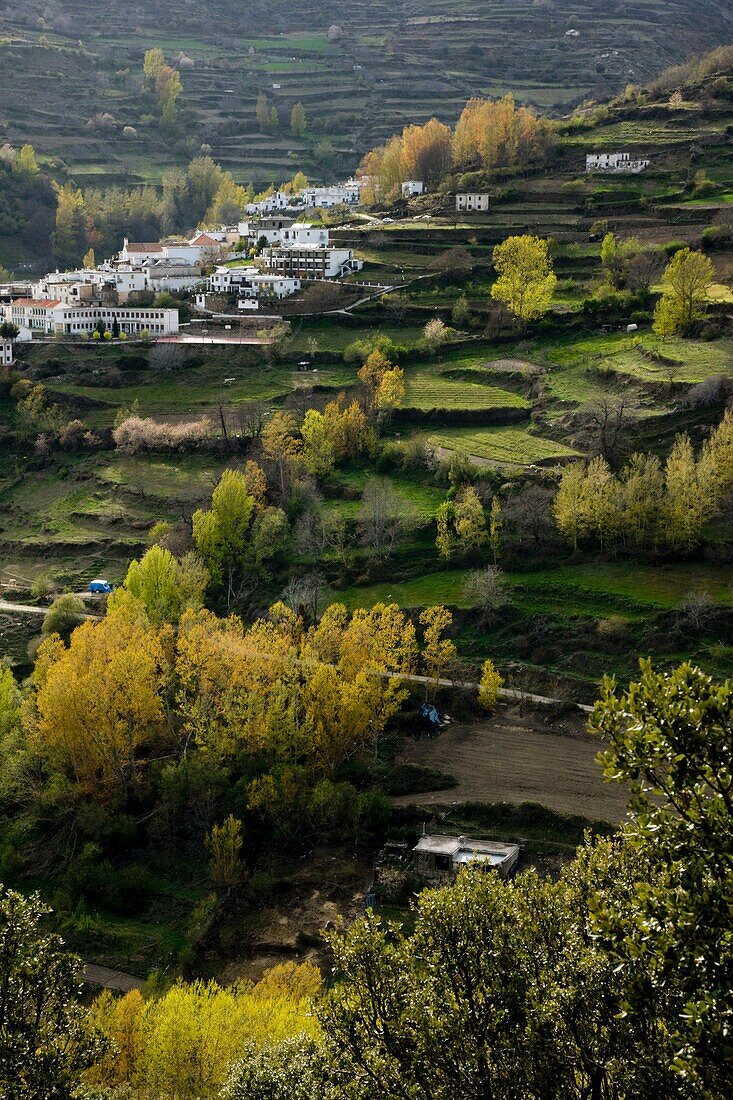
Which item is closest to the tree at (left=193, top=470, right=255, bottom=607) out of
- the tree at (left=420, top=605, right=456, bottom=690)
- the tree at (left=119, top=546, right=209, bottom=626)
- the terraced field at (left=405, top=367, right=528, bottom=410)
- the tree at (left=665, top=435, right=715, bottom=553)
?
the tree at (left=119, top=546, right=209, bottom=626)

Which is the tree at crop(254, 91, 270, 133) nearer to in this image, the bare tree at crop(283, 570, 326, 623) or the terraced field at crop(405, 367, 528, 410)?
the terraced field at crop(405, 367, 528, 410)

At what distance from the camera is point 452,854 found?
3691cm

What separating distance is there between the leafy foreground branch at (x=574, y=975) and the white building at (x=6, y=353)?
2450 inches

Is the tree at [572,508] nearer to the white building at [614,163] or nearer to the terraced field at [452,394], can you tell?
the terraced field at [452,394]

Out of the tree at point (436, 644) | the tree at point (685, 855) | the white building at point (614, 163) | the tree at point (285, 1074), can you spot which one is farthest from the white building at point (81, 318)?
the tree at point (685, 855)

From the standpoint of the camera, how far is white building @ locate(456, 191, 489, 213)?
8969 cm

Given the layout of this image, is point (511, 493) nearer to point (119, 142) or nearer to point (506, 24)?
point (119, 142)

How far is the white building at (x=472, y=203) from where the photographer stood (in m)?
89.7

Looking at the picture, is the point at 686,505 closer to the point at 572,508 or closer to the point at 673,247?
the point at 572,508

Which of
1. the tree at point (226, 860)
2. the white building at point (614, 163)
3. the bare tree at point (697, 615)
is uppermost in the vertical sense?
the white building at point (614, 163)

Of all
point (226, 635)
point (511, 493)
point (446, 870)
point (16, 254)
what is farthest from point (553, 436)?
point (16, 254)

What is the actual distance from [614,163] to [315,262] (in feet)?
86.8

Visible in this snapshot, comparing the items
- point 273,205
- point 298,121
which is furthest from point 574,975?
point 298,121

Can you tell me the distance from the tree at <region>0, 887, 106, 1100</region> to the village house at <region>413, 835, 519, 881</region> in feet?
59.0
